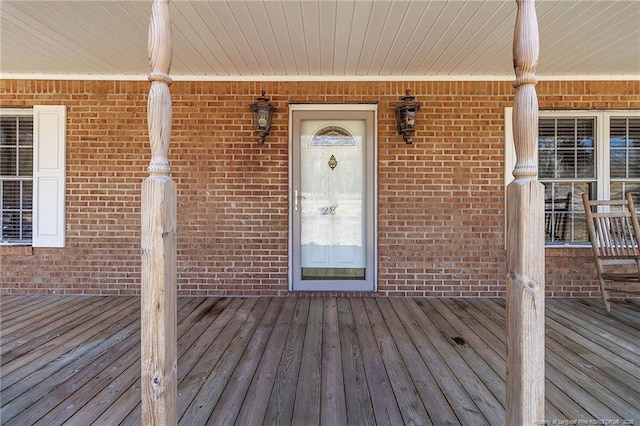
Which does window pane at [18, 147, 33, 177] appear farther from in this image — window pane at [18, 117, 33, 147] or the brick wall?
the brick wall

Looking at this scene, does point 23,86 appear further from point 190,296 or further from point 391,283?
point 391,283

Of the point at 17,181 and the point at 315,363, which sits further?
the point at 17,181

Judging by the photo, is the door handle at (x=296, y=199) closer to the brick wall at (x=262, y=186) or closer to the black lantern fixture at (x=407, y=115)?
the brick wall at (x=262, y=186)

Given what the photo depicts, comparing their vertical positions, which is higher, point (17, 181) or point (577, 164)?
point (577, 164)

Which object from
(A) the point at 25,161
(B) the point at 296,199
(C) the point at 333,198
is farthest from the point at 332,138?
(A) the point at 25,161

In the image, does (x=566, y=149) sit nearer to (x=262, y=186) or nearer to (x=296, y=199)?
(x=296, y=199)

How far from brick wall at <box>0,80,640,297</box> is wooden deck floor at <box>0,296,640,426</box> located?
A: 38 centimetres

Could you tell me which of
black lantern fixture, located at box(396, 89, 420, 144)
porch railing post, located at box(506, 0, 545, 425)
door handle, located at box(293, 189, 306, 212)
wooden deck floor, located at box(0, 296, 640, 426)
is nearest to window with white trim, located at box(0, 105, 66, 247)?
wooden deck floor, located at box(0, 296, 640, 426)

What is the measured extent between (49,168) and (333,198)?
3196mm

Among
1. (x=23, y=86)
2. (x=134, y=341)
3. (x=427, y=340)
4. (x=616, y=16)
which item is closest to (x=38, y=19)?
(x=23, y=86)

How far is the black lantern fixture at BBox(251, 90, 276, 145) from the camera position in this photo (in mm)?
3656

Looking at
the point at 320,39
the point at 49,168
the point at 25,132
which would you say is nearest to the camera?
the point at 320,39

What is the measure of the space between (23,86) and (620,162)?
6798 mm

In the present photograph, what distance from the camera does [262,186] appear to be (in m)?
3.85
